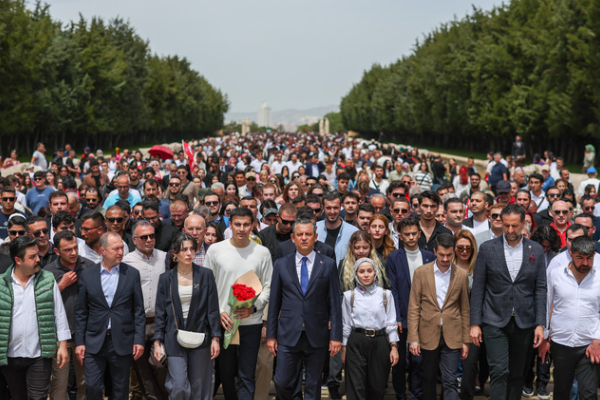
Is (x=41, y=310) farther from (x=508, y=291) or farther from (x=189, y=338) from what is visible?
(x=508, y=291)

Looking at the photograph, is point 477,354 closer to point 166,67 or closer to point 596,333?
point 596,333

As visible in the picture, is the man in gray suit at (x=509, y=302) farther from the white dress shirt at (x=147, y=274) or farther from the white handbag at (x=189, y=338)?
the white dress shirt at (x=147, y=274)

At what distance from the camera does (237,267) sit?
7.16 meters

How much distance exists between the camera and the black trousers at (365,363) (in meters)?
6.92

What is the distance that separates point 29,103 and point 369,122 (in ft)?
281

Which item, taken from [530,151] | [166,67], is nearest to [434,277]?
[530,151]

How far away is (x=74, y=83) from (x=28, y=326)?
45848mm

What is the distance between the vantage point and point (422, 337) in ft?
23.4

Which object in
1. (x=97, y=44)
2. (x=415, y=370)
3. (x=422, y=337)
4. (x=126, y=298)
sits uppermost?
(x=97, y=44)

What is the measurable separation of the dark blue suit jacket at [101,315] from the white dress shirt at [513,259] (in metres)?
3.83

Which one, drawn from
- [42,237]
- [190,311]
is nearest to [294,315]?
[190,311]

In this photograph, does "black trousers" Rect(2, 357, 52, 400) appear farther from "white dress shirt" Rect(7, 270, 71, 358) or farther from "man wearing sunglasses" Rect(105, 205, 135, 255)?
"man wearing sunglasses" Rect(105, 205, 135, 255)

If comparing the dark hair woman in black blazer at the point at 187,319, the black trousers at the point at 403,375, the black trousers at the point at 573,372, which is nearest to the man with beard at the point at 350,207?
the black trousers at the point at 403,375

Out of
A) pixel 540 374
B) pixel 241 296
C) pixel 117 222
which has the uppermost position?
pixel 117 222
